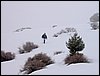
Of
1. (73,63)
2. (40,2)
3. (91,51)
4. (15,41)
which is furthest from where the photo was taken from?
(40,2)

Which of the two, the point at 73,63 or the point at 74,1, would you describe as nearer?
the point at 73,63

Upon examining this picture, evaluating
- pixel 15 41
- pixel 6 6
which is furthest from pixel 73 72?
pixel 6 6

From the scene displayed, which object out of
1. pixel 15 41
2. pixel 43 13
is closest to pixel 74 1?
pixel 43 13

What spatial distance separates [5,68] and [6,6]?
60.2 meters

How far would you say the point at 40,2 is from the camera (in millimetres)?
85438

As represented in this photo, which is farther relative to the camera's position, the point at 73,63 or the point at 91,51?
the point at 91,51

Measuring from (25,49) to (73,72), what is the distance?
9.40 meters

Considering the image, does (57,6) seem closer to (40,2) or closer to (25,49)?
(40,2)

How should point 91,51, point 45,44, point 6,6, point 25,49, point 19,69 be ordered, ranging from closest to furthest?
point 19,69
point 91,51
point 25,49
point 45,44
point 6,6

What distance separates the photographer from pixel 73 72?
1316 centimetres

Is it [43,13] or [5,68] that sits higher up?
[43,13]

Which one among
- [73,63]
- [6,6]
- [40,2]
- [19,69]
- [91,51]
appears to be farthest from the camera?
[40,2]

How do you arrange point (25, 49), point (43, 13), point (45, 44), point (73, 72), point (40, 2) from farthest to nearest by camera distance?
1. point (40, 2)
2. point (43, 13)
3. point (45, 44)
4. point (25, 49)
5. point (73, 72)

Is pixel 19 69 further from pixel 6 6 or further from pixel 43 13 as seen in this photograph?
pixel 6 6
